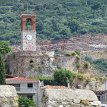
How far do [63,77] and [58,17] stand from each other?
92.5 meters

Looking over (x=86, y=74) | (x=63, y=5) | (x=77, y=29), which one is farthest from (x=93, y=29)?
(x=86, y=74)

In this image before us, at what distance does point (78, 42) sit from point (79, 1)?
2049cm

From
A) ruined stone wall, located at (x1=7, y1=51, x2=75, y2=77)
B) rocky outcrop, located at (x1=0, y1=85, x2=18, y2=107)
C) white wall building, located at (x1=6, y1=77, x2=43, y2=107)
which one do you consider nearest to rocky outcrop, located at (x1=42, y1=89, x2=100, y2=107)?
rocky outcrop, located at (x1=0, y1=85, x2=18, y2=107)

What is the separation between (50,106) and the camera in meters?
13.4

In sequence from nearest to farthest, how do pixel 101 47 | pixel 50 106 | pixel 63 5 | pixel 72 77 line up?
pixel 50 106
pixel 72 77
pixel 101 47
pixel 63 5

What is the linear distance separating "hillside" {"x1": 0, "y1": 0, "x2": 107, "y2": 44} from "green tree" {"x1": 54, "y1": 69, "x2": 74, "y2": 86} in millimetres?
70564

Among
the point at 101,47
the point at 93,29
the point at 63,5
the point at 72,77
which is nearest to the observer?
the point at 72,77

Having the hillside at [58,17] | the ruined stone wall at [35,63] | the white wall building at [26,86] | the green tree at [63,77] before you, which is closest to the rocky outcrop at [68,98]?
the white wall building at [26,86]

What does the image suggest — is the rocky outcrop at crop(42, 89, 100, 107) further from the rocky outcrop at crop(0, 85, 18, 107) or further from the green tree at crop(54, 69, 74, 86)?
the green tree at crop(54, 69, 74, 86)

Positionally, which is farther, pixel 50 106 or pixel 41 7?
pixel 41 7

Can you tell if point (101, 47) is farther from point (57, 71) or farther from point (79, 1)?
point (57, 71)

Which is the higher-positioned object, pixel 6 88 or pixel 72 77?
pixel 6 88

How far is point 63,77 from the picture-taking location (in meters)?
53.9

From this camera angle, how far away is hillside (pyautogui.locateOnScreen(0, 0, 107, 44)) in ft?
438
